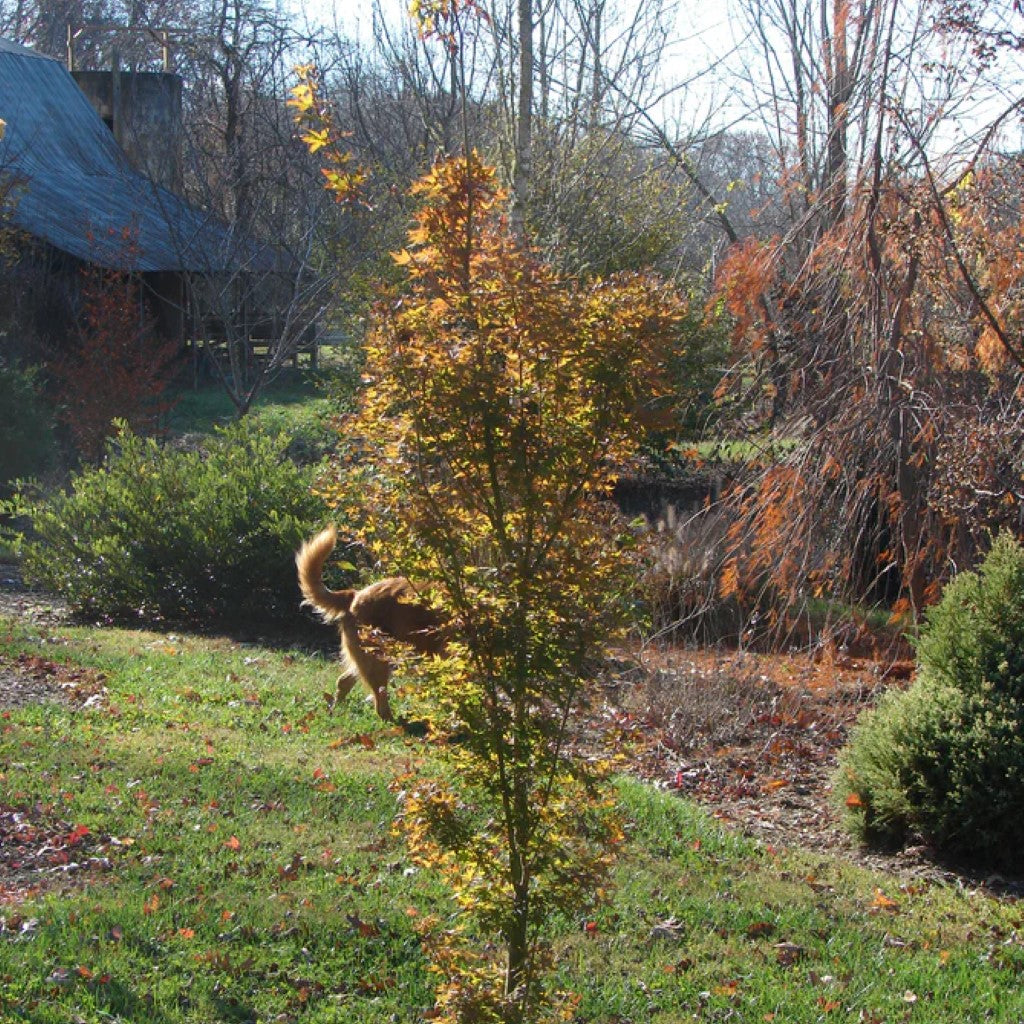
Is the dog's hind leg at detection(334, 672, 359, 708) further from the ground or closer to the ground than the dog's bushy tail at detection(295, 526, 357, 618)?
closer to the ground

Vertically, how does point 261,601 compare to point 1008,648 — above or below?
below

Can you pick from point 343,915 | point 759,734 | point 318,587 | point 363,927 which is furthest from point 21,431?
point 363,927

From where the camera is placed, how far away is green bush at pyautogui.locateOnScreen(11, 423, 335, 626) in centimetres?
1225

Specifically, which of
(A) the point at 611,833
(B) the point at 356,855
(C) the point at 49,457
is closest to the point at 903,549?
(B) the point at 356,855

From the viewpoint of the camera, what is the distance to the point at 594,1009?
188 inches

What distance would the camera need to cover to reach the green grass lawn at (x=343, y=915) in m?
4.77

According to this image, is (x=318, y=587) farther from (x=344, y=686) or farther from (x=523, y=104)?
(x=523, y=104)

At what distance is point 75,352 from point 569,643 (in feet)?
66.6

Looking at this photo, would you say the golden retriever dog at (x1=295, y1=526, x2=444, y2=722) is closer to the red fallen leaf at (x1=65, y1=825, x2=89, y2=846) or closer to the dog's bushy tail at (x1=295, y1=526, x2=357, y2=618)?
the dog's bushy tail at (x1=295, y1=526, x2=357, y2=618)

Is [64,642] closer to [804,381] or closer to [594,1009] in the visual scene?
[804,381]

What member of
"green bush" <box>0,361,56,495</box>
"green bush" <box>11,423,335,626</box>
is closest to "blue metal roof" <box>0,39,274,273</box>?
"green bush" <box>0,361,56,495</box>

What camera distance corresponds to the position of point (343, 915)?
539cm

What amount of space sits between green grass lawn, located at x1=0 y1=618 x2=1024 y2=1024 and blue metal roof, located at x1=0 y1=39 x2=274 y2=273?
44.0 feet

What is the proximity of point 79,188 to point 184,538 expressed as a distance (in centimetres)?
1823
